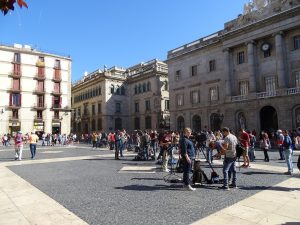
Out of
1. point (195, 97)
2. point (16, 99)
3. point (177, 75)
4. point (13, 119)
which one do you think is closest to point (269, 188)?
point (195, 97)

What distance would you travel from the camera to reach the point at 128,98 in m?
54.4

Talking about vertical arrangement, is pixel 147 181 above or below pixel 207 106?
below

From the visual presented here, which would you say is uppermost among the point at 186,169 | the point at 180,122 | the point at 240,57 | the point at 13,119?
the point at 240,57

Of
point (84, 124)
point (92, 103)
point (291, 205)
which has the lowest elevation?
point (291, 205)

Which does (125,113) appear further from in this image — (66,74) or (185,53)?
(185,53)

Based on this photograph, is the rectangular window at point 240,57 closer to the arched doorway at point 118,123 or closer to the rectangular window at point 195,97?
the rectangular window at point 195,97

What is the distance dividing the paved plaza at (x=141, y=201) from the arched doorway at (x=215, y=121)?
24.0 m

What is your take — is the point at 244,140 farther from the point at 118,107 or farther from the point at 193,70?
the point at 118,107

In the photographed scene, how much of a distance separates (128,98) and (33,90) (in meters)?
18.3

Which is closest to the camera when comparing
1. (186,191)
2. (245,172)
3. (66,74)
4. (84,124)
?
(186,191)

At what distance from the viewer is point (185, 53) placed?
125ft

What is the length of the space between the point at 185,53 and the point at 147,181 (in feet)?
103

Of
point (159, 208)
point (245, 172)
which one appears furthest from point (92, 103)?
point (159, 208)

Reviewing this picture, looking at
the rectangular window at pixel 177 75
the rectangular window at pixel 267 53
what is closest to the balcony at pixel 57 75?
the rectangular window at pixel 177 75
